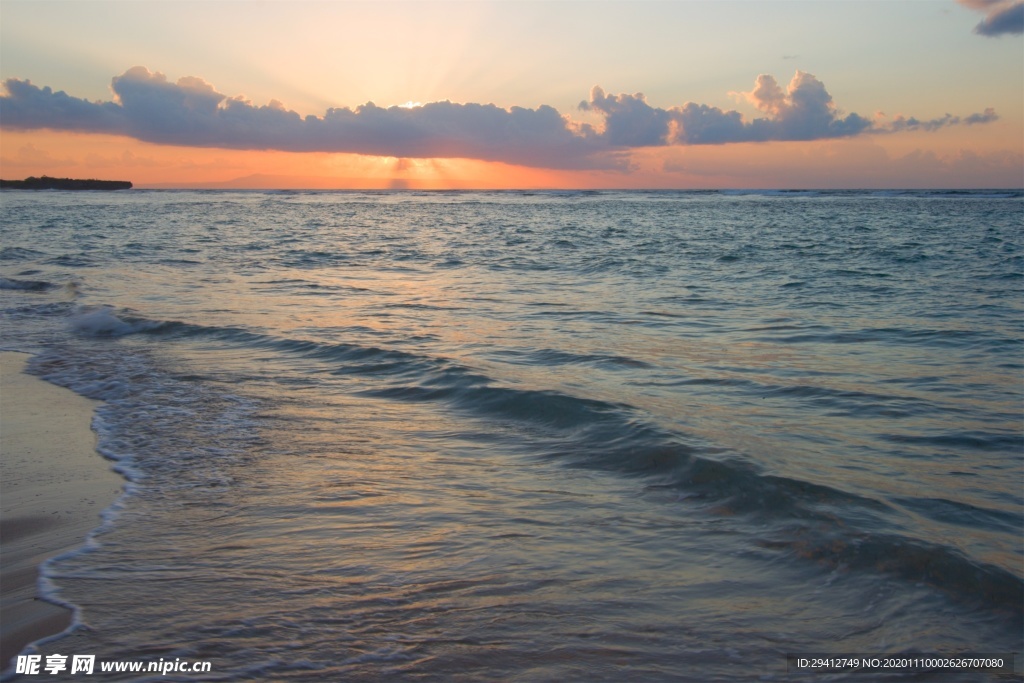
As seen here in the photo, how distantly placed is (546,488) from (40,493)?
3982 mm

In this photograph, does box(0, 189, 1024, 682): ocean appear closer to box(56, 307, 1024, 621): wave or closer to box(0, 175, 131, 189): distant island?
box(56, 307, 1024, 621): wave

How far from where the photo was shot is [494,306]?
1617cm

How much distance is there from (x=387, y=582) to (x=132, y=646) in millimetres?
1340

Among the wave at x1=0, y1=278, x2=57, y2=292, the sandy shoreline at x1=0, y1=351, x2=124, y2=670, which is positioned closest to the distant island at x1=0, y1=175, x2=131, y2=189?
the wave at x1=0, y1=278, x2=57, y2=292

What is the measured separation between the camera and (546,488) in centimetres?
602

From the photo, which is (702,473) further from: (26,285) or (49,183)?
(49,183)

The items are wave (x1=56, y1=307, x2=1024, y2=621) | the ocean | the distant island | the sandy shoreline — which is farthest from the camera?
the distant island

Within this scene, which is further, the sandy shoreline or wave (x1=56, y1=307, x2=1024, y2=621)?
wave (x1=56, y1=307, x2=1024, y2=621)

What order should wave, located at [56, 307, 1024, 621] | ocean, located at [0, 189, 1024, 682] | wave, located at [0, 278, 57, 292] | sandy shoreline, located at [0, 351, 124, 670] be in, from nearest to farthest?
ocean, located at [0, 189, 1024, 682] → sandy shoreline, located at [0, 351, 124, 670] → wave, located at [56, 307, 1024, 621] → wave, located at [0, 278, 57, 292]

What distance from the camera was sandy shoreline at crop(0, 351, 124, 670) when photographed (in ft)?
13.3

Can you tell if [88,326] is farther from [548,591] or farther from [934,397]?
[934,397]

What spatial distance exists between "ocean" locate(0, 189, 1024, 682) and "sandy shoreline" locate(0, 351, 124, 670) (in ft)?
0.57

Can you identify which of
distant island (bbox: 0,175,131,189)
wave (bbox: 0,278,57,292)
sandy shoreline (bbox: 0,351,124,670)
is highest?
distant island (bbox: 0,175,131,189)

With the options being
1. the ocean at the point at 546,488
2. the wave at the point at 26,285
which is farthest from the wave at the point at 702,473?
the wave at the point at 26,285
